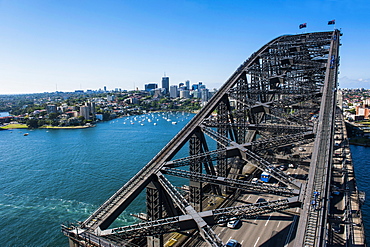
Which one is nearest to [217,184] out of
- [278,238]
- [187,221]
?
[187,221]

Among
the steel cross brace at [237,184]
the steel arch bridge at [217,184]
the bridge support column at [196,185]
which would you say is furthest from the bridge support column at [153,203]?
the bridge support column at [196,185]

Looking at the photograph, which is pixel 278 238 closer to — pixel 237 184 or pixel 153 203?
pixel 237 184

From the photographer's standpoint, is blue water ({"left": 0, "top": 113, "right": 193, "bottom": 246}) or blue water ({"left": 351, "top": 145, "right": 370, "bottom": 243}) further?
blue water ({"left": 0, "top": 113, "right": 193, "bottom": 246})

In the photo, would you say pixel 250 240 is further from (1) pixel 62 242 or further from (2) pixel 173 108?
(2) pixel 173 108

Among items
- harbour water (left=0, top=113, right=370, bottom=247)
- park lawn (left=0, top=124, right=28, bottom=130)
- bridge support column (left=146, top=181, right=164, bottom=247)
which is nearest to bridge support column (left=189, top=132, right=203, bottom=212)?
bridge support column (left=146, top=181, right=164, bottom=247)

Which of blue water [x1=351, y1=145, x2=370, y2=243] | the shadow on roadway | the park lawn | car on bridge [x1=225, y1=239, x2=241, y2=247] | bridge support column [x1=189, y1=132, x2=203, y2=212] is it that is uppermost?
bridge support column [x1=189, y1=132, x2=203, y2=212]

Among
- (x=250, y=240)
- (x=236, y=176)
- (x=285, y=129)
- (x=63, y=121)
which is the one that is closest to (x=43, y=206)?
A: (x=236, y=176)

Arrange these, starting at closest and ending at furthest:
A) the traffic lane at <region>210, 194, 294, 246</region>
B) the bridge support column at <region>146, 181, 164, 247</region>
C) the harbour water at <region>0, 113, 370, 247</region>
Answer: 1. the bridge support column at <region>146, 181, 164, 247</region>
2. the traffic lane at <region>210, 194, 294, 246</region>
3. the harbour water at <region>0, 113, 370, 247</region>

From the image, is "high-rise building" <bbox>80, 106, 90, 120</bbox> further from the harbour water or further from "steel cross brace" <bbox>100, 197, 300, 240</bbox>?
"steel cross brace" <bbox>100, 197, 300, 240</bbox>

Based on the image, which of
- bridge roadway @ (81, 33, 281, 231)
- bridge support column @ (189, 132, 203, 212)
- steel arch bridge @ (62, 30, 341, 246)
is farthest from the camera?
bridge support column @ (189, 132, 203, 212)
